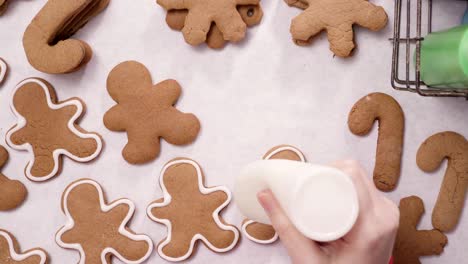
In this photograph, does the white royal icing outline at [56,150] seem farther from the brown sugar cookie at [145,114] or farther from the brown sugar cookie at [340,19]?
the brown sugar cookie at [340,19]

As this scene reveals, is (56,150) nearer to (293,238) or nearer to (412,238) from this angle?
(293,238)

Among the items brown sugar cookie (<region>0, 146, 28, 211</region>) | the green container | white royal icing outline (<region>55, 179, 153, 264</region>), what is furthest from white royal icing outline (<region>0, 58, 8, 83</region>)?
the green container

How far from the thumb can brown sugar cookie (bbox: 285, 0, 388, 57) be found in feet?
1.21

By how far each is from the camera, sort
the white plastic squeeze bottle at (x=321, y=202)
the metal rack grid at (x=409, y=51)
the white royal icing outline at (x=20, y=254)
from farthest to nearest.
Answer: the white royal icing outline at (x=20, y=254) → the metal rack grid at (x=409, y=51) → the white plastic squeeze bottle at (x=321, y=202)

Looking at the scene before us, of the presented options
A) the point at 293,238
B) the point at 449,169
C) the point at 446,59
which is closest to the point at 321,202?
the point at 293,238

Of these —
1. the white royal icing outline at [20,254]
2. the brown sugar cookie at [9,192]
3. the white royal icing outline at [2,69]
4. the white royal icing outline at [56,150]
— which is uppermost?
the white royal icing outline at [2,69]

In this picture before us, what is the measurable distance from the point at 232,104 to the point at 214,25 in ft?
0.50

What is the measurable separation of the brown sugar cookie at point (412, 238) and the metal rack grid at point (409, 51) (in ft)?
0.68

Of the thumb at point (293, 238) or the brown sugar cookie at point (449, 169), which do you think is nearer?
the thumb at point (293, 238)

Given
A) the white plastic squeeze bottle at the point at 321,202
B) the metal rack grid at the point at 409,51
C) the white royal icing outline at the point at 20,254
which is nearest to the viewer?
the white plastic squeeze bottle at the point at 321,202

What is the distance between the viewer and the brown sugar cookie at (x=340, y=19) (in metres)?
0.91

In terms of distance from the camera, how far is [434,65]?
0.82 metres

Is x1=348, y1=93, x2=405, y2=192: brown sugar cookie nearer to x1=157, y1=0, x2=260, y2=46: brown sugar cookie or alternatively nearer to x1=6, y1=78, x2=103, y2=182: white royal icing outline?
x1=157, y1=0, x2=260, y2=46: brown sugar cookie

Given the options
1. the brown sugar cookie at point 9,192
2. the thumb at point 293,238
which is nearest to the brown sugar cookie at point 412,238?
the thumb at point 293,238
